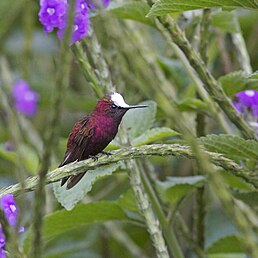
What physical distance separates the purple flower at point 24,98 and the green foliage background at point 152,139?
0.05m

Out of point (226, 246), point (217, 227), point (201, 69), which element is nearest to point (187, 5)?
point (201, 69)

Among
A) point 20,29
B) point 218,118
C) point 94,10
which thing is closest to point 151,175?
point 218,118

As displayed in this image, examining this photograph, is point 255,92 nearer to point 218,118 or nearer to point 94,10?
point 218,118

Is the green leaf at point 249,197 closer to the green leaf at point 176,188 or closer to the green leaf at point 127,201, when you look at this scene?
the green leaf at point 176,188

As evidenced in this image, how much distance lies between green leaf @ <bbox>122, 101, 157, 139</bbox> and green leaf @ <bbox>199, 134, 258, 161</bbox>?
0.96 feet

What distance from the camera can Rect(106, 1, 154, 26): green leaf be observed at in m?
1.63

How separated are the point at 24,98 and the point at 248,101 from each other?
1084 mm

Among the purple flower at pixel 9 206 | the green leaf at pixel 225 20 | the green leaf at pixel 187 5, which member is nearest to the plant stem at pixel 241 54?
the green leaf at pixel 225 20

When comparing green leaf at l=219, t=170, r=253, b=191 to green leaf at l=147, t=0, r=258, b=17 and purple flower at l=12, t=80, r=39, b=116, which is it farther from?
purple flower at l=12, t=80, r=39, b=116

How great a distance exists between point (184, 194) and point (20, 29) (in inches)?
83.2

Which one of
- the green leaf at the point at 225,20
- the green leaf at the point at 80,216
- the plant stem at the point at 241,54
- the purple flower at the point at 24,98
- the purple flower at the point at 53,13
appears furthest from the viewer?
the purple flower at the point at 24,98

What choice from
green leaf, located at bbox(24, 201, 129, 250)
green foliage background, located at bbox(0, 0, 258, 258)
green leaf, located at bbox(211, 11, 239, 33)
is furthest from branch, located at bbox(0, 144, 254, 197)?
green leaf, located at bbox(211, 11, 239, 33)

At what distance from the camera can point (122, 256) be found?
8.45 ft

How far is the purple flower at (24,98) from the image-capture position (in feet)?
7.97
